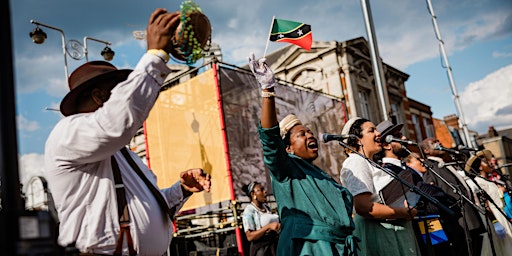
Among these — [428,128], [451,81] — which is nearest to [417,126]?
[428,128]

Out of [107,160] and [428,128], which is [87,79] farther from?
[428,128]

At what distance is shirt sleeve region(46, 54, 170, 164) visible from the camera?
184 cm

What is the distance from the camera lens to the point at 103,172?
2.16m

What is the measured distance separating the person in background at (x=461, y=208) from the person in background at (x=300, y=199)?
1.92 metres

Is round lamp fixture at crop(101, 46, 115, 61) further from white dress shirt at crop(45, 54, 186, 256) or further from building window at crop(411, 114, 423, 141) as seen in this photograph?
building window at crop(411, 114, 423, 141)

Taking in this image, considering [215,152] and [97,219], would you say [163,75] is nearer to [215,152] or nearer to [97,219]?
[97,219]

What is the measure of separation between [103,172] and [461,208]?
14.8 feet

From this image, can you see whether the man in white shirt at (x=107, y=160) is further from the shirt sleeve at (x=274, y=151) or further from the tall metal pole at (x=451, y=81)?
the tall metal pole at (x=451, y=81)

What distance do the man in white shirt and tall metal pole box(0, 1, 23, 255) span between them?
0.65 meters

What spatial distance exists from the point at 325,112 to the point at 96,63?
14201 mm

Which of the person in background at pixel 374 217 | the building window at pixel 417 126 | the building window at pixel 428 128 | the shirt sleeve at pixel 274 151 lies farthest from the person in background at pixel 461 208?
the building window at pixel 428 128

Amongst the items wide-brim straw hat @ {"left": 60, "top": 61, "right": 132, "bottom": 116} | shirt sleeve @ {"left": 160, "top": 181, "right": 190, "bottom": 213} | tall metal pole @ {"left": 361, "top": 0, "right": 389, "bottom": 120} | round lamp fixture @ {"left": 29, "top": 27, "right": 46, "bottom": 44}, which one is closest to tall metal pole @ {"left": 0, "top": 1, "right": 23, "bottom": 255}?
wide-brim straw hat @ {"left": 60, "top": 61, "right": 132, "bottom": 116}

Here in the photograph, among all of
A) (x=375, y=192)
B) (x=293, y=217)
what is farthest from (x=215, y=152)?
(x=293, y=217)

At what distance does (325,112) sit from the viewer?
53.8ft
